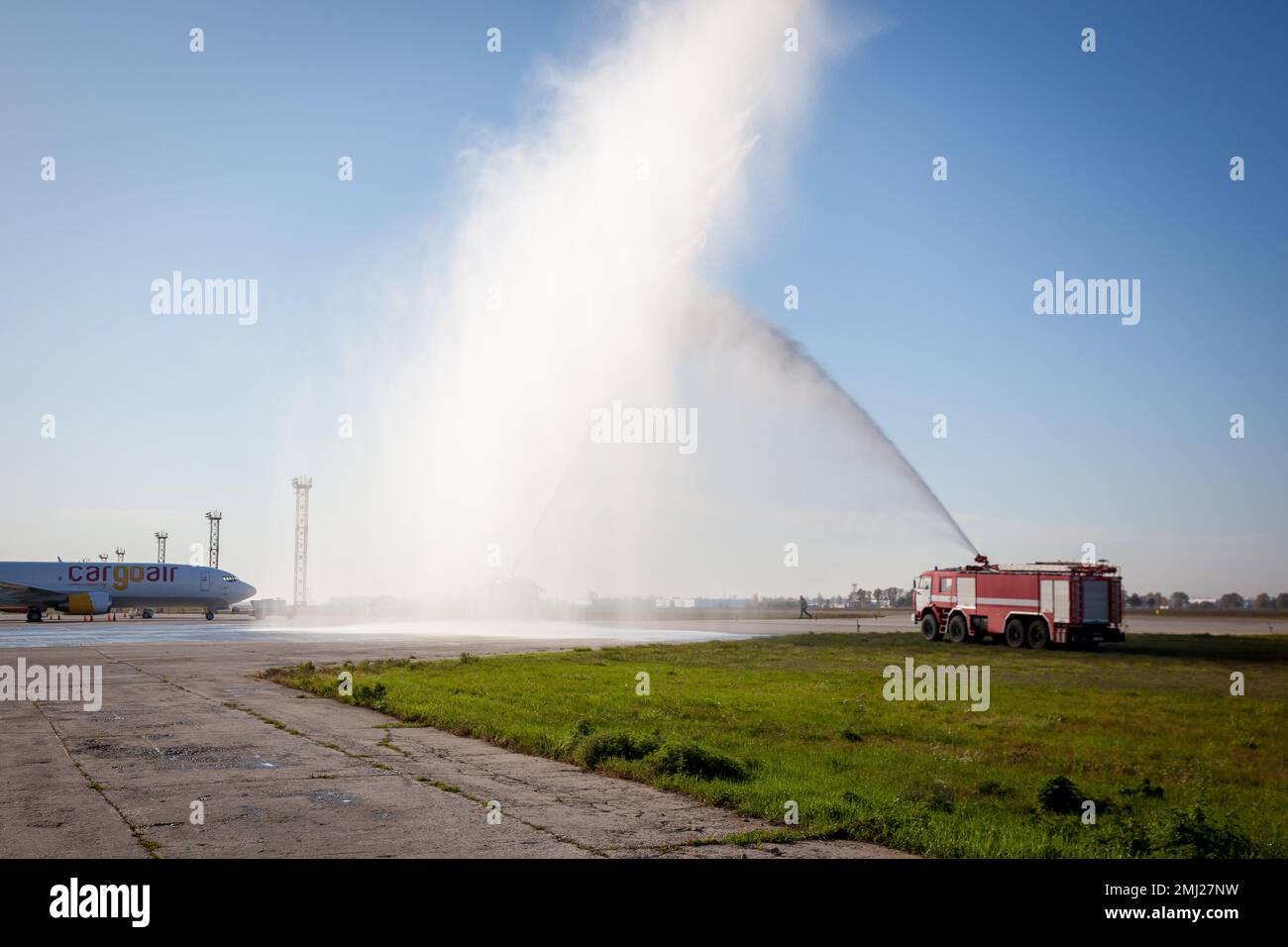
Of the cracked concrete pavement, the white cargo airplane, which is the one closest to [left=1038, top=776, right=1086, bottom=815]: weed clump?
the cracked concrete pavement

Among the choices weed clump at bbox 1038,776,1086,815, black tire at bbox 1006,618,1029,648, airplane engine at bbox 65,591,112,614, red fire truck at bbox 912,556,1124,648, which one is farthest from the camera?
airplane engine at bbox 65,591,112,614

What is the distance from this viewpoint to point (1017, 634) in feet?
143

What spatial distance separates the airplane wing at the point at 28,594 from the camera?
3622 inches

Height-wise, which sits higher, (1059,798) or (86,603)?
(1059,798)

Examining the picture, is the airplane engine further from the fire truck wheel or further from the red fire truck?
the fire truck wheel

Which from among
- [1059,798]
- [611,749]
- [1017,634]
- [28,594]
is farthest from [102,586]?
[1059,798]

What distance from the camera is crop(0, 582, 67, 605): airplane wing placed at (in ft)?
302

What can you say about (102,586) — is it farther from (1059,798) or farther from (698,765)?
(1059,798)

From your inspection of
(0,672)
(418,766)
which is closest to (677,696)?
(418,766)

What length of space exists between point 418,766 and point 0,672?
24310 millimetres

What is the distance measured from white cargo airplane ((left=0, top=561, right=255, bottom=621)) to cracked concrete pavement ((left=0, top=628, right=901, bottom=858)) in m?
82.3

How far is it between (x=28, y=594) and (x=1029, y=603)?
90934 mm

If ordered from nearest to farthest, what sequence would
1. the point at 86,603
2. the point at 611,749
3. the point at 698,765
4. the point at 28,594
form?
the point at 698,765, the point at 611,749, the point at 28,594, the point at 86,603
